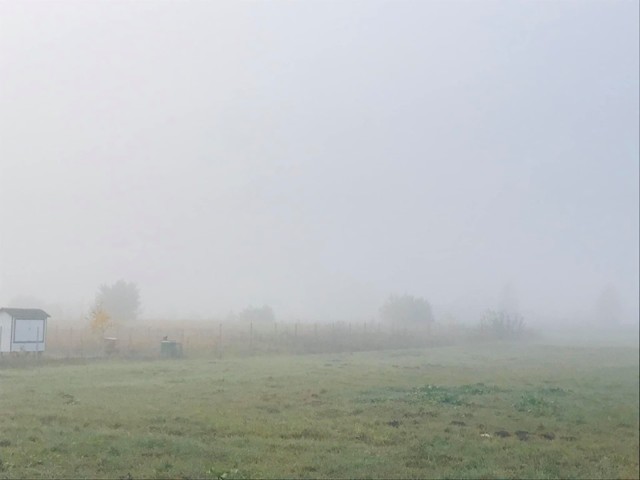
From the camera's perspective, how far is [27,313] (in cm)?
1005

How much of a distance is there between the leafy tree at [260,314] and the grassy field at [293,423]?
1.10 metres

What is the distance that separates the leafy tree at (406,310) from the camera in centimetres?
1930

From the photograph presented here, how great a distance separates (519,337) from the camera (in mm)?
23172

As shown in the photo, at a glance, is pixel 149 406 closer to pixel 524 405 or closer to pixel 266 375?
pixel 266 375

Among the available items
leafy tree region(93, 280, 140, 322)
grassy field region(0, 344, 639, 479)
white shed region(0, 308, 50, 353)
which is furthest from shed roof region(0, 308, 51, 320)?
leafy tree region(93, 280, 140, 322)

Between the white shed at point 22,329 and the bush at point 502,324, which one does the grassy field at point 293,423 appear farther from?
the bush at point 502,324

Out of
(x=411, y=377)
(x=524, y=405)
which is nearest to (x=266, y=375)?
(x=411, y=377)

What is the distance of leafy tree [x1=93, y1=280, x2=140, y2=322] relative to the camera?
38.1 feet

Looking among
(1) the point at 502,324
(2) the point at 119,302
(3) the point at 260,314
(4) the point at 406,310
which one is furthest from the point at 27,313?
(1) the point at 502,324

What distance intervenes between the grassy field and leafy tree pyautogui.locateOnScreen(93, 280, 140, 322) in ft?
3.18

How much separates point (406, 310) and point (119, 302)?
357 inches

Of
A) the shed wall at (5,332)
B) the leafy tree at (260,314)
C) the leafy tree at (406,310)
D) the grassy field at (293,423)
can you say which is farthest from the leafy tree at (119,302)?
the leafy tree at (406,310)

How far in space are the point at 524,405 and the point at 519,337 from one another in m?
6.81

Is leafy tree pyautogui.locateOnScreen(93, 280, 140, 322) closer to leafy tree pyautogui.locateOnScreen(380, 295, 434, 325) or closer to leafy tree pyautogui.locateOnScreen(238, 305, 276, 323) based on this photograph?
leafy tree pyautogui.locateOnScreen(238, 305, 276, 323)
